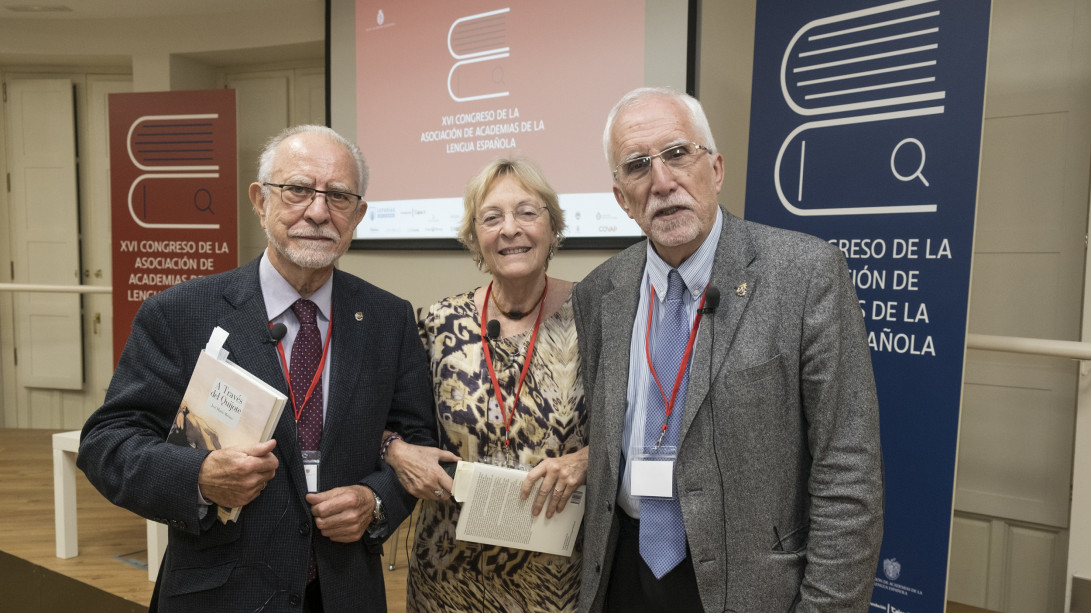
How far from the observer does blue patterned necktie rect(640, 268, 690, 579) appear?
4.42 ft

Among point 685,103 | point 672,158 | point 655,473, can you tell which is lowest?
point 655,473

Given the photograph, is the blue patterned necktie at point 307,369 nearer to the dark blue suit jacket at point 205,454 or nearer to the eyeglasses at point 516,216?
the dark blue suit jacket at point 205,454

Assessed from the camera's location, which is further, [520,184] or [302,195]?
[520,184]

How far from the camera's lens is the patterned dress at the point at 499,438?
1.73 metres

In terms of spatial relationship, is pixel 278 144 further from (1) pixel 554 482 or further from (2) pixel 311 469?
(1) pixel 554 482

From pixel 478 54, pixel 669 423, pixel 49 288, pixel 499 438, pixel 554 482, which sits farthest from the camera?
pixel 49 288

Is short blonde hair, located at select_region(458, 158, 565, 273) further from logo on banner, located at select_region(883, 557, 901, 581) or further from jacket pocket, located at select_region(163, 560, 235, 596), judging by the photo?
logo on banner, located at select_region(883, 557, 901, 581)

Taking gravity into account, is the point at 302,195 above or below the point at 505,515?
above

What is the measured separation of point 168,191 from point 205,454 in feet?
14.4

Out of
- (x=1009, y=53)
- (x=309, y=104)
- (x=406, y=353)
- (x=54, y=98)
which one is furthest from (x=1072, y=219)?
(x=54, y=98)

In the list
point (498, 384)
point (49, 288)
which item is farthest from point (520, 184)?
point (49, 288)

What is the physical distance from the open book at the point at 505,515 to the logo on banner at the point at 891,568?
1.10m

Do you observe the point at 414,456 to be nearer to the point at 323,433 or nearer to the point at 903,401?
the point at 323,433

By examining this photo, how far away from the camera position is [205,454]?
54.3 inches
